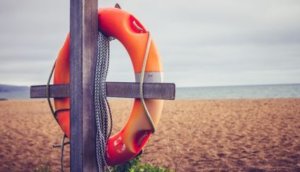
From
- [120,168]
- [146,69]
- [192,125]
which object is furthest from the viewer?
[192,125]

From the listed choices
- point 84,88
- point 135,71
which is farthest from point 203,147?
point 84,88

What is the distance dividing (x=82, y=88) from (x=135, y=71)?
1.51 ft

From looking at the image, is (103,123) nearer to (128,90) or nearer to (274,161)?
(128,90)

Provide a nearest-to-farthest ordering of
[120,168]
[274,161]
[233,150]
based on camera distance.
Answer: [120,168]
[274,161]
[233,150]

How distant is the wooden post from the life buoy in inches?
10.3

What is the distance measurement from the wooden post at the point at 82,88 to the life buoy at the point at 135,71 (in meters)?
0.26

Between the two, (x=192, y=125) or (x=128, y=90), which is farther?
(x=192, y=125)

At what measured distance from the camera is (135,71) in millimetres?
2537

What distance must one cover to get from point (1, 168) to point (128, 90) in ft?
15.3

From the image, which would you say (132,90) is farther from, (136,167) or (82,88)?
(136,167)

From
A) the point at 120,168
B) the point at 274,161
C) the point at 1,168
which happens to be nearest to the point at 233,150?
the point at 274,161

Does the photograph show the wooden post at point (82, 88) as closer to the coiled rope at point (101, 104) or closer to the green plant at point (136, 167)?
the coiled rope at point (101, 104)

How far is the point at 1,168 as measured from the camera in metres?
6.01

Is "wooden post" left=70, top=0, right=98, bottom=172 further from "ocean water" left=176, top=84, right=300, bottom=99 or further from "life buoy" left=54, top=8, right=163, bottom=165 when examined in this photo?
"ocean water" left=176, top=84, right=300, bottom=99
